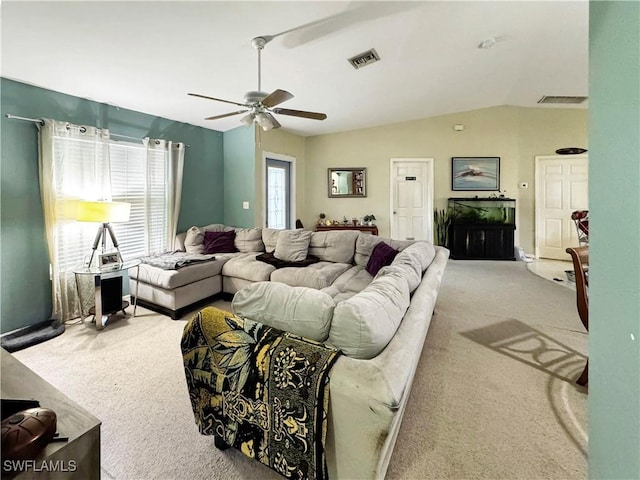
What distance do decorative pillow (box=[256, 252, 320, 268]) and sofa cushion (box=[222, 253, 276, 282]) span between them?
71mm

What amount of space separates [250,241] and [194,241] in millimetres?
810

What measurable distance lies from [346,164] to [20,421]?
6.38m


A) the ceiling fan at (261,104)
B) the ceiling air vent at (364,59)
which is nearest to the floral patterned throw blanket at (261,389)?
the ceiling fan at (261,104)

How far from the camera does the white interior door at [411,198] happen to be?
21.7ft

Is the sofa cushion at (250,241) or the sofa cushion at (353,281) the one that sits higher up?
the sofa cushion at (250,241)

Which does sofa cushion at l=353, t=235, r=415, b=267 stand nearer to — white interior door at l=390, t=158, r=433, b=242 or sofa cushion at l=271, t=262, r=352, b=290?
sofa cushion at l=271, t=262, r=352, b=290

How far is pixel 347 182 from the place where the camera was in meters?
6.77

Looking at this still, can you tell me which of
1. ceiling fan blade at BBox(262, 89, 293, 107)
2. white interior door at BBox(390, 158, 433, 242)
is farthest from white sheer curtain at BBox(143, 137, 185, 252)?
white interior door at BBox(390, 158, 433, 242)

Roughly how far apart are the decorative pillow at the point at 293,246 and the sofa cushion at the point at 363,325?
2525mm

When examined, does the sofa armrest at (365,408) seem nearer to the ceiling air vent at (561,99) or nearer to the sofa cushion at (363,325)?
the sofa cushion at (363,325)

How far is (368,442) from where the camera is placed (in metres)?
1.08

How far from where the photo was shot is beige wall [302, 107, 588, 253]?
6141 mm

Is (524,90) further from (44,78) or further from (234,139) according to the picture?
(44,78)

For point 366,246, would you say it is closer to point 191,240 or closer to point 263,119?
point 263,119
